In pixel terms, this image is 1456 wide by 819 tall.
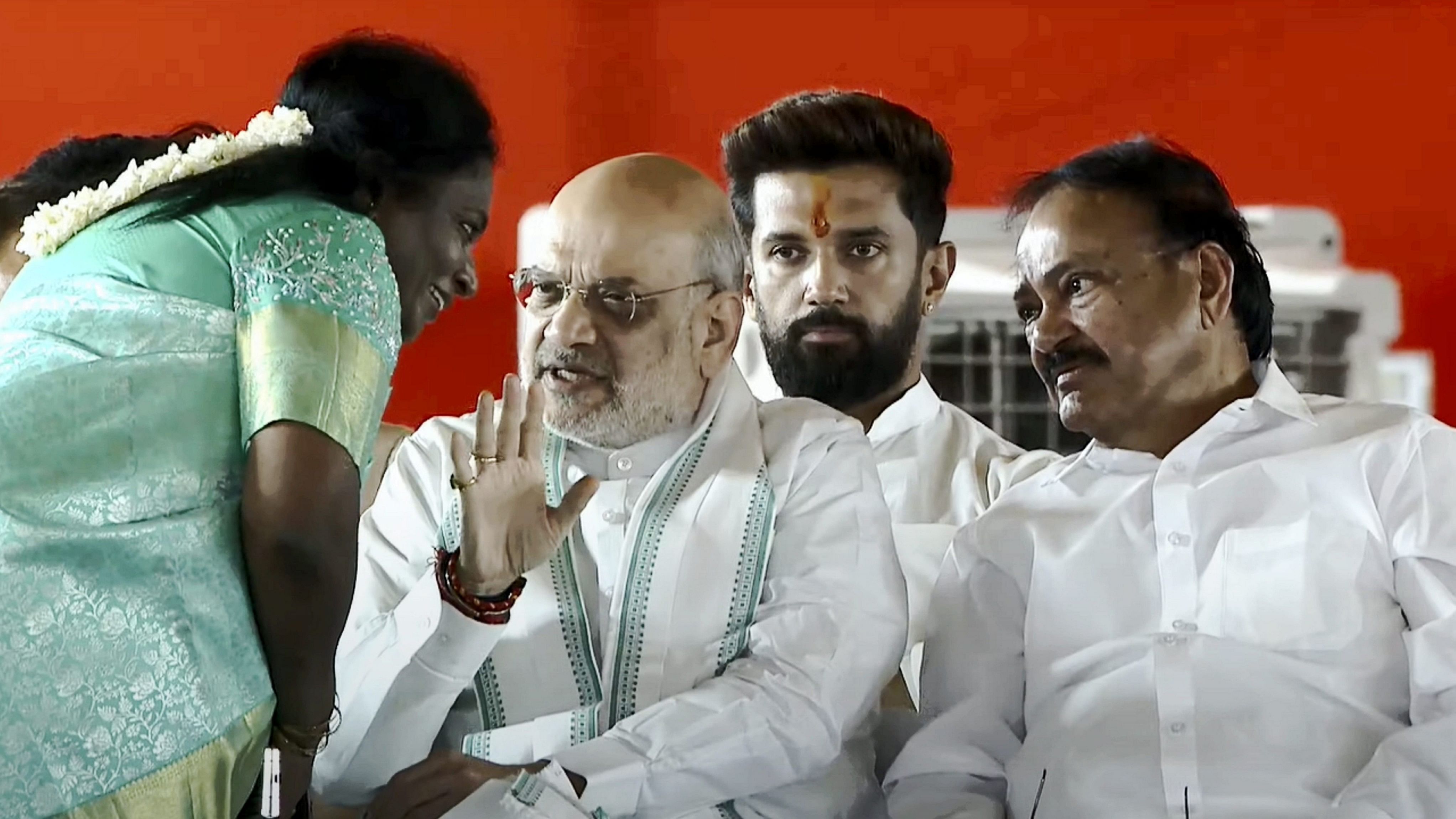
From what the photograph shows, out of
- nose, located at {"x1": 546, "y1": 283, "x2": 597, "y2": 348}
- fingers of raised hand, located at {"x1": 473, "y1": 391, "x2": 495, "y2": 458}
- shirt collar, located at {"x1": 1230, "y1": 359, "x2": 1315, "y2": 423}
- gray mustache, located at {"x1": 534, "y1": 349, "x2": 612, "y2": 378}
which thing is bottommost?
shirt collar, located at {"x1": 1230, "y1": 359, "x2": 1315, "y2": 423}

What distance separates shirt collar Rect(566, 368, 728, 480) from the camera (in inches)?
87.6

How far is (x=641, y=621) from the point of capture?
2.10 m

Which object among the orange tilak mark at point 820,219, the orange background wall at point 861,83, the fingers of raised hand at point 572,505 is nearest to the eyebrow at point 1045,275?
the orange tilak mark at point 820,219

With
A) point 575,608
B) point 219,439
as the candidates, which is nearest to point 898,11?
point 575,608

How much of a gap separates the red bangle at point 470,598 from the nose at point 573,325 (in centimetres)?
35

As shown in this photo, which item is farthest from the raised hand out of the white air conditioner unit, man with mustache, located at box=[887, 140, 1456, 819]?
the white air conditioner unit

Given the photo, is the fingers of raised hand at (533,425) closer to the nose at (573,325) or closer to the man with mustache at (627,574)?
the man with mustache at (627,574)

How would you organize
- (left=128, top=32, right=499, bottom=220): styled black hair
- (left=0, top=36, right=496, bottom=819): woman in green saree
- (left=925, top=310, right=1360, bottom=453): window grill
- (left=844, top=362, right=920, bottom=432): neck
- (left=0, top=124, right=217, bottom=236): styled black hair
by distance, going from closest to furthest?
(left=0, top=36, right=496, bottom=819): woman in green saree, (left=128, top=32, right=499, bottom=220): styled black hair, (left=0, top=124, right=217, bottom=236): styled black hair, (left=844, top=362, right=920, bottom=432): neck, (left=925, top=310, right=1360, bottom=453): window grill

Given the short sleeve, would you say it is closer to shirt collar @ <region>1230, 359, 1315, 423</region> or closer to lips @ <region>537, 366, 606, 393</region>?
lips @ <region>537, 366, 606, 393</region>

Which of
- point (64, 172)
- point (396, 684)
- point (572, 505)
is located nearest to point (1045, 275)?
point (572, 505)

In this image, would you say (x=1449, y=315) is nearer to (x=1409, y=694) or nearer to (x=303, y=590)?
(x=1409, y=694)

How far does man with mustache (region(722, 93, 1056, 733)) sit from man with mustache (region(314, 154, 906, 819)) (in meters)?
0.55

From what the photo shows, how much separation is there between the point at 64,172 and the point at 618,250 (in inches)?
42.8

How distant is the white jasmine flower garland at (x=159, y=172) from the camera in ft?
5.80
